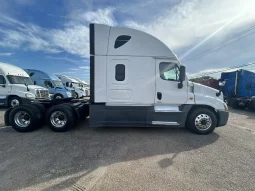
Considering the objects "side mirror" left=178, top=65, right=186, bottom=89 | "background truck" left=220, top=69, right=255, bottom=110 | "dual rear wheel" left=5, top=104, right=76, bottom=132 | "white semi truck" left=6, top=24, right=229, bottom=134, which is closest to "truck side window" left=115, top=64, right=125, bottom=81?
"white semi truck" left=6, top=24, right=229, bottom=134

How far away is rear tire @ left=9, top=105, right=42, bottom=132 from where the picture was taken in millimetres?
5117

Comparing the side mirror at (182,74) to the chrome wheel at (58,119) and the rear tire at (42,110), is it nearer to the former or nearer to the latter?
the chrome wheel at (58,119)

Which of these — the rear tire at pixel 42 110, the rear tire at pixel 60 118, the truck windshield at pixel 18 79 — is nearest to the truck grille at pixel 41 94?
the truck windshield at pixel 18 79

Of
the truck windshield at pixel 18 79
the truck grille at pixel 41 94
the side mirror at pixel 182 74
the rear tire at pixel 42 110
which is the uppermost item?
the truck windshield at pixel 18 79

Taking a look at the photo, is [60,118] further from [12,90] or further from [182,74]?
[12,90]

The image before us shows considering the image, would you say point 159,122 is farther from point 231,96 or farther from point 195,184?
point 231,96

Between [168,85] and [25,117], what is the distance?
213 inches

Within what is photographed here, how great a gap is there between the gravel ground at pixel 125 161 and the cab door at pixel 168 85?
123 centimetres

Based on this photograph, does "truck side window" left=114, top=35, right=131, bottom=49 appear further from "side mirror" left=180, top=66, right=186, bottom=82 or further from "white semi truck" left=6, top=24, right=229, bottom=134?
"side mirror" left=180, top=66, right=186, bottom=82

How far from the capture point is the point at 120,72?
484cm

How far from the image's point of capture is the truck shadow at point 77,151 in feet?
8.80

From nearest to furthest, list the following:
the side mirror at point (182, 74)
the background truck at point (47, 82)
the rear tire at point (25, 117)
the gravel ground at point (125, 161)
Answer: the gravel ground at point (125, 161) < the side mirror at point (182, 74) < the rear tire at point (25, 117) < the background truck at point (47, 82)

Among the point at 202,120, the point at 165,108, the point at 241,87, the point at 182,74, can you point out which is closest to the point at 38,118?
the point at 165,108

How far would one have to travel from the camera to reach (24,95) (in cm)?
977
